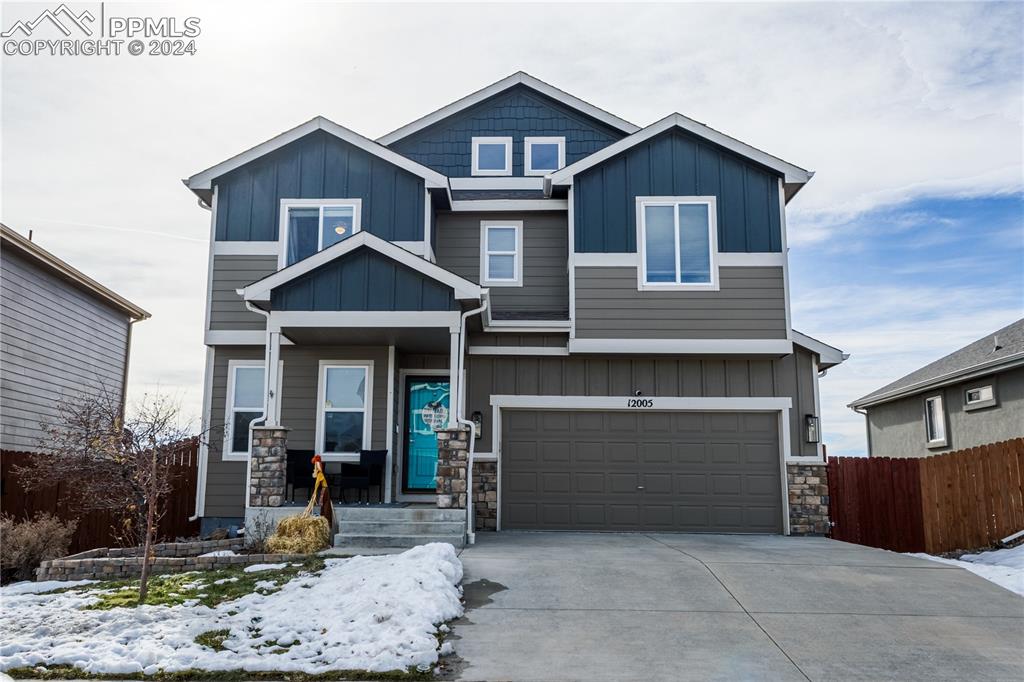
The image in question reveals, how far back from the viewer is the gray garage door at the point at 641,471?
42.5 ft

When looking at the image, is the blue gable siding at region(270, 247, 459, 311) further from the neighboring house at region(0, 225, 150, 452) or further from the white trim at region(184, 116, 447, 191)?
the neighboring house at region(0, 225, 150, 452)

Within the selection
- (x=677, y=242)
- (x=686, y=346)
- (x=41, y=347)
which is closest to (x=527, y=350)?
(x=686, y=346)


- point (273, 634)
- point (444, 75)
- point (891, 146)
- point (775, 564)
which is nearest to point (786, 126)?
point (891, 146)

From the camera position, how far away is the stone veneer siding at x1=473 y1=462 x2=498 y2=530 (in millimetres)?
12883

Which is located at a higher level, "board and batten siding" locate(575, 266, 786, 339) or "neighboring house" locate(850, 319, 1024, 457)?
"board and batten siding" locate(575, 266, 786, 339)

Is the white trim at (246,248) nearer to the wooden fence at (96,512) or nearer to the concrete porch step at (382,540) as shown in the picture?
the wooden fence at (96,512)

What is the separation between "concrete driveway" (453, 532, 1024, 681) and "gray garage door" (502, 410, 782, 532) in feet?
9.13

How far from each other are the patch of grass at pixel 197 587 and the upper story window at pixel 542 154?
29.7 feet

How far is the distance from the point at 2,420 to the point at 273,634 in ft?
34.4

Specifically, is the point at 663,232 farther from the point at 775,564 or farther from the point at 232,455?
the point at 232,455

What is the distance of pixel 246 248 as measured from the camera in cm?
1329

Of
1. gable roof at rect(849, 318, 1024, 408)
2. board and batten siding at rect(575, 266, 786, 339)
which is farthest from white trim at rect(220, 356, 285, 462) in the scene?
gable roof at rect(849, 318, 1024, 408)

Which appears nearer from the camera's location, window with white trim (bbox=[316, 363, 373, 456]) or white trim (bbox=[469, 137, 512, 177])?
window with white trim (bbox=[316, 363, 373, 456])

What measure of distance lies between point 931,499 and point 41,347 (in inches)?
633
